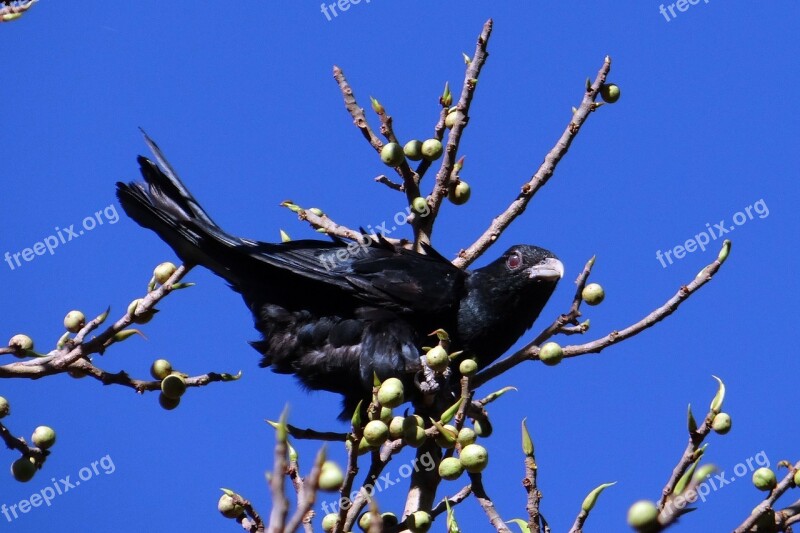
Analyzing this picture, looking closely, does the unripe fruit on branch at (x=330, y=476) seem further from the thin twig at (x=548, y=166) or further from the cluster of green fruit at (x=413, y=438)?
the thin twig at (x=548, y=166)

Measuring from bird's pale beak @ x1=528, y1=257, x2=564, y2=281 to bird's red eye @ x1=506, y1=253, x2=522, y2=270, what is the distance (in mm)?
82

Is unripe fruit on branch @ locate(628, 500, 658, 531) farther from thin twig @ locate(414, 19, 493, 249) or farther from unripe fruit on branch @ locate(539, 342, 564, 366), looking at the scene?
thin twig @ locate(414, 19, 493, 249)

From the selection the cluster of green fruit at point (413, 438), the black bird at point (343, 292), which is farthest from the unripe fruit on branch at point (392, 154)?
the cluster of green fruit at point (413, 438)

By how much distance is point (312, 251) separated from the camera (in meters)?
5.42

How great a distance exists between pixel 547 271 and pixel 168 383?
8.84 ft

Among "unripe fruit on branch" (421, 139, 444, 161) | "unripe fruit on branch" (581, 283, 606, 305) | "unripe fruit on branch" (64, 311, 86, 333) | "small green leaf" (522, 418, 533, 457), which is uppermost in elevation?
"unripe fruit on branch" (421, 139, 444, 161)

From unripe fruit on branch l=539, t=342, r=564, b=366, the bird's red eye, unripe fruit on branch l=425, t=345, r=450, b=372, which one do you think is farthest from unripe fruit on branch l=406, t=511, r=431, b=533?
the bird's red eye

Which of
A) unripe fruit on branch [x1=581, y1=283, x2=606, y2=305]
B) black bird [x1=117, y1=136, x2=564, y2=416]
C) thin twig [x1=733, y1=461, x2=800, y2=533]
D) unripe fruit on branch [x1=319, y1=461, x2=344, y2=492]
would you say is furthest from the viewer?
black bird [x1=117, y1=136, x2=564, y2=416]

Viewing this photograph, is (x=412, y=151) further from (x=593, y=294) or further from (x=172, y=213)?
(x=172, y=213)

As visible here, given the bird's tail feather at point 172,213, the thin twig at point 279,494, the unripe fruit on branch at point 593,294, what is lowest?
the thin twig at point 279,494

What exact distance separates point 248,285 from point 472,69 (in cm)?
188

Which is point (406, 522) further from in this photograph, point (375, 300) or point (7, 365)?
point (375, 300)

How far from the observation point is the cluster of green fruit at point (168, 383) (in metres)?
3.35

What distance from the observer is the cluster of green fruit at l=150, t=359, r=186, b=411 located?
132 inches
